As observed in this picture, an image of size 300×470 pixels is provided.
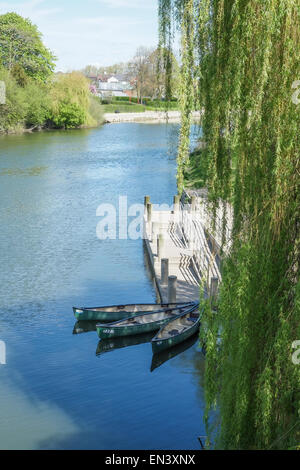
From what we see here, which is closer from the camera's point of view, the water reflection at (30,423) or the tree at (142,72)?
the water reflection at (30,423)

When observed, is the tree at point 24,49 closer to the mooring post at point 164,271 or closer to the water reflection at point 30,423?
the mooring post at point 164,271

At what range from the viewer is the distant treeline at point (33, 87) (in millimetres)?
68463

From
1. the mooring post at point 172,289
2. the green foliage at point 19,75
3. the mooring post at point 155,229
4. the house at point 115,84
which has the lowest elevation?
the mooring post at point 172,289

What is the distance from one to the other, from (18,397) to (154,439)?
3.83 m

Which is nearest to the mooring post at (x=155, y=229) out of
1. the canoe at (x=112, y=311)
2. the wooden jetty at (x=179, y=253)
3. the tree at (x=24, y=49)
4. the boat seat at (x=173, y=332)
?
the wooden jetty at (x=179, y=253)

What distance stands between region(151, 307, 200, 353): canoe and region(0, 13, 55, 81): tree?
2434 inches

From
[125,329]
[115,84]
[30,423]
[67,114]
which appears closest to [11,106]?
[67,114]

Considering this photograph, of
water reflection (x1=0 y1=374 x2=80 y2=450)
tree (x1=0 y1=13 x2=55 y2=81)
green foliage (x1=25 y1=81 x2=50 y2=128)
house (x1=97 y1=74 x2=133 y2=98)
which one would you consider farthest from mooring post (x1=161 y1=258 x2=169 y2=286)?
house (x1=97 y1=74 x2=133 y2=98)

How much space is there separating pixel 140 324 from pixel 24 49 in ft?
211

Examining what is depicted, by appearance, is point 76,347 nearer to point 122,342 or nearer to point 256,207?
point 122,342

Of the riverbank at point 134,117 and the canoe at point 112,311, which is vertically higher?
the riverbank at point 134,117

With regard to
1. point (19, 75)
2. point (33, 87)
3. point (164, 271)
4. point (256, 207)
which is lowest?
point (164, 271)

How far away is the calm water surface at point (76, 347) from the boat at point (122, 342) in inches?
2.5

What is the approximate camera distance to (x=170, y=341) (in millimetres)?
16188
